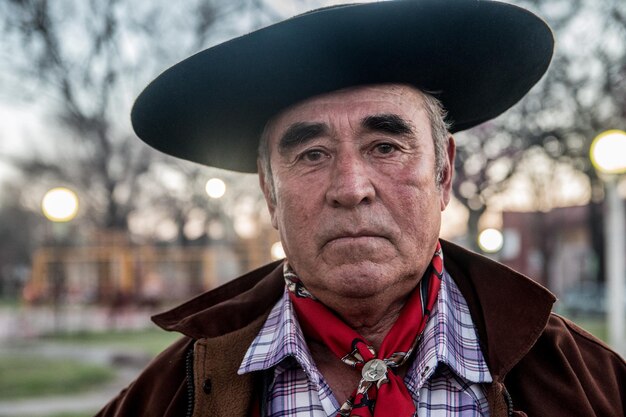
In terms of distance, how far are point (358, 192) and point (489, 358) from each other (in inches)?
26.1

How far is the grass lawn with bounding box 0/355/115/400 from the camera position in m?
9.08

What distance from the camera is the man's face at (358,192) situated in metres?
1.95

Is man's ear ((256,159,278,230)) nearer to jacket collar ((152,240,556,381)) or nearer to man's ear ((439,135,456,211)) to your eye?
jacket collar ((152,240,556,381))

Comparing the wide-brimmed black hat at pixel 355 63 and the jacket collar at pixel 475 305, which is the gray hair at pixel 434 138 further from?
the jacket collar at pixel 475 305

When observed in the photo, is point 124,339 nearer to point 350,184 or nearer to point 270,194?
point 270,194

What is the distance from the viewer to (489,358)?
6.48 ft

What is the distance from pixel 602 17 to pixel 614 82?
1.41m

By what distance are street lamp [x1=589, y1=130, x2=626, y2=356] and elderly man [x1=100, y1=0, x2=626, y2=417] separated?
5.01 metres

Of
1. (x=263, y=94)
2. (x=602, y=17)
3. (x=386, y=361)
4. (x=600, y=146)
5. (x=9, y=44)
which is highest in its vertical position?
(x=9, y=44)

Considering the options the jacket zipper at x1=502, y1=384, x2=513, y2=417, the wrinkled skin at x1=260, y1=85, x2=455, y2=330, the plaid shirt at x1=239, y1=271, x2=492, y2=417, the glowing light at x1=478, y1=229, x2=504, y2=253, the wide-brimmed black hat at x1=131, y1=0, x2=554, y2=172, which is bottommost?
the jacket zipper at x1=502, y1=384, x2=513, y2=417

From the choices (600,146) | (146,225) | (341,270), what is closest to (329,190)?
(341,270)

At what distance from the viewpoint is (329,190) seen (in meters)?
1.97

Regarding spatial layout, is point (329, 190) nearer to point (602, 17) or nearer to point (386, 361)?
point (386, 361)

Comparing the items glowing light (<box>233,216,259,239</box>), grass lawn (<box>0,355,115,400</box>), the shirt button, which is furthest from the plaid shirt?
glowing light (<box>233,216,259,239</box>)
